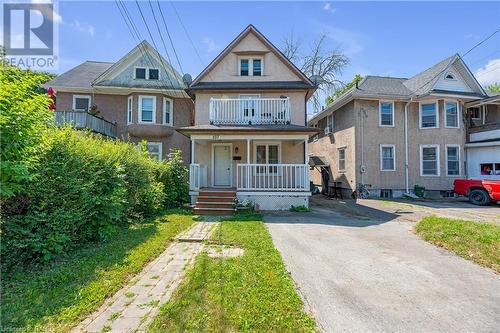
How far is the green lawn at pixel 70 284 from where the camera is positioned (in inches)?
122

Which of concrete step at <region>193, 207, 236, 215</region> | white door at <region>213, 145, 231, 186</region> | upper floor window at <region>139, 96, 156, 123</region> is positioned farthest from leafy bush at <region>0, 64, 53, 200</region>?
upper floor window at <region>139, 96, 156, 123</region>

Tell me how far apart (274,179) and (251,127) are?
2.78 m

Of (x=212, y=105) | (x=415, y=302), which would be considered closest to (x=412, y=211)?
(x=415, y=302)

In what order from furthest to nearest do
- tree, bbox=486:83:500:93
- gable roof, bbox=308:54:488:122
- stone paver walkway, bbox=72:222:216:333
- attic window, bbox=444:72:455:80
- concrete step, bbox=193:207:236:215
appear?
tree, bbox=486:83:500:93
attic window, bbox=444:72:455:80
gable roof, bbox=308:54:488:122
concrete step, bbox=193:207:236:215
stone paver walkway, bbox=72:222:216:333

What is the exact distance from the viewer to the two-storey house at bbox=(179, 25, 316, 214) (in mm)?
12531

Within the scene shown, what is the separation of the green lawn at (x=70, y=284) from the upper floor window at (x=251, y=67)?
481 inches

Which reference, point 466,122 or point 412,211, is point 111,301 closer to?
point 412,211

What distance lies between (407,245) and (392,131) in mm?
13046

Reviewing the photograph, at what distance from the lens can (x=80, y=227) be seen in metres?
6.11

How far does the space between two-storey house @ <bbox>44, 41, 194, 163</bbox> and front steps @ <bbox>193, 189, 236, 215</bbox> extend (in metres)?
7.13

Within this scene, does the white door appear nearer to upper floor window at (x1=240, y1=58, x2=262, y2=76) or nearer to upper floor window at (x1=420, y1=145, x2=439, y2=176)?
upper floor window at (x1=240, y1=58, x2=262, y2=76)

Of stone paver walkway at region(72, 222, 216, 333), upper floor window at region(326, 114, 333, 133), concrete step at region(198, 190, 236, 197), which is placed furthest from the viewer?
upper floor window at region(326, 114, 333, 133)

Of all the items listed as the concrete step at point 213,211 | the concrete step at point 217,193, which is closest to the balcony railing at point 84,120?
the concrete step at point 217,193

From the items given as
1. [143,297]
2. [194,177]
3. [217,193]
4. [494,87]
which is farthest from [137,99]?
[494,87]
